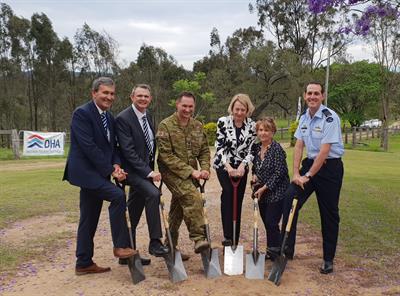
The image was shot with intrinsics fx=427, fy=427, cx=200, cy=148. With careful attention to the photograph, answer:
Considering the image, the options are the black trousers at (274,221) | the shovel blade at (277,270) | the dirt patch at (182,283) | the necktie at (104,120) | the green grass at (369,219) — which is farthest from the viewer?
the green grass at (369,219)

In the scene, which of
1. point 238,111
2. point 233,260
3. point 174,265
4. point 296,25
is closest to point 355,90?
point 296,25

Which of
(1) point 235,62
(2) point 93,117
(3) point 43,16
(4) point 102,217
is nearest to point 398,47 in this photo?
(1) point 235,62

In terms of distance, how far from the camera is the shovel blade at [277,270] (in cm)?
453

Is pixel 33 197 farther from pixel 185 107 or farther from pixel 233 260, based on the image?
pixel 233 260

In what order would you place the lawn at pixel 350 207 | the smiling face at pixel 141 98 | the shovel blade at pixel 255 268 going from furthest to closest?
the lawn at pixel 350 207 < the smiling face at pixel 141 98 < the shovel blade at pixel 255 268

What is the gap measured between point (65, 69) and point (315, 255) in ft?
163

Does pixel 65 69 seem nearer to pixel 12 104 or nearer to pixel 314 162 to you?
pixel 12 104

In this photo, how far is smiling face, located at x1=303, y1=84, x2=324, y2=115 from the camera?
4.82 meters

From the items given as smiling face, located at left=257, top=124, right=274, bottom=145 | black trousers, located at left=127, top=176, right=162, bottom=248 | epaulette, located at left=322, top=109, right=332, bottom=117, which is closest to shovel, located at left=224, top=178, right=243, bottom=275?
black trousers, located at left=127, top=176, right=162, bottom=248

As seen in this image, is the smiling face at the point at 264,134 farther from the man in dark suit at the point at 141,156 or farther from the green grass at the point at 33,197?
the green grass at the point at 33,197

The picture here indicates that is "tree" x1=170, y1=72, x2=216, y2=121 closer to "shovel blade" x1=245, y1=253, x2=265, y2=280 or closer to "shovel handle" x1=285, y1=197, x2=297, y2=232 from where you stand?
"shovel handle" x1=285, y1=197, x2=297, y2=232

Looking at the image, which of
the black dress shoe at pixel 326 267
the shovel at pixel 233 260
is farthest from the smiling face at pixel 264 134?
the black dress shoe at pixel 326 267

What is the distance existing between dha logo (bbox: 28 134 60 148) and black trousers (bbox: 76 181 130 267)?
18715 mm

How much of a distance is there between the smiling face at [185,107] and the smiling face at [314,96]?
4.38 ft
